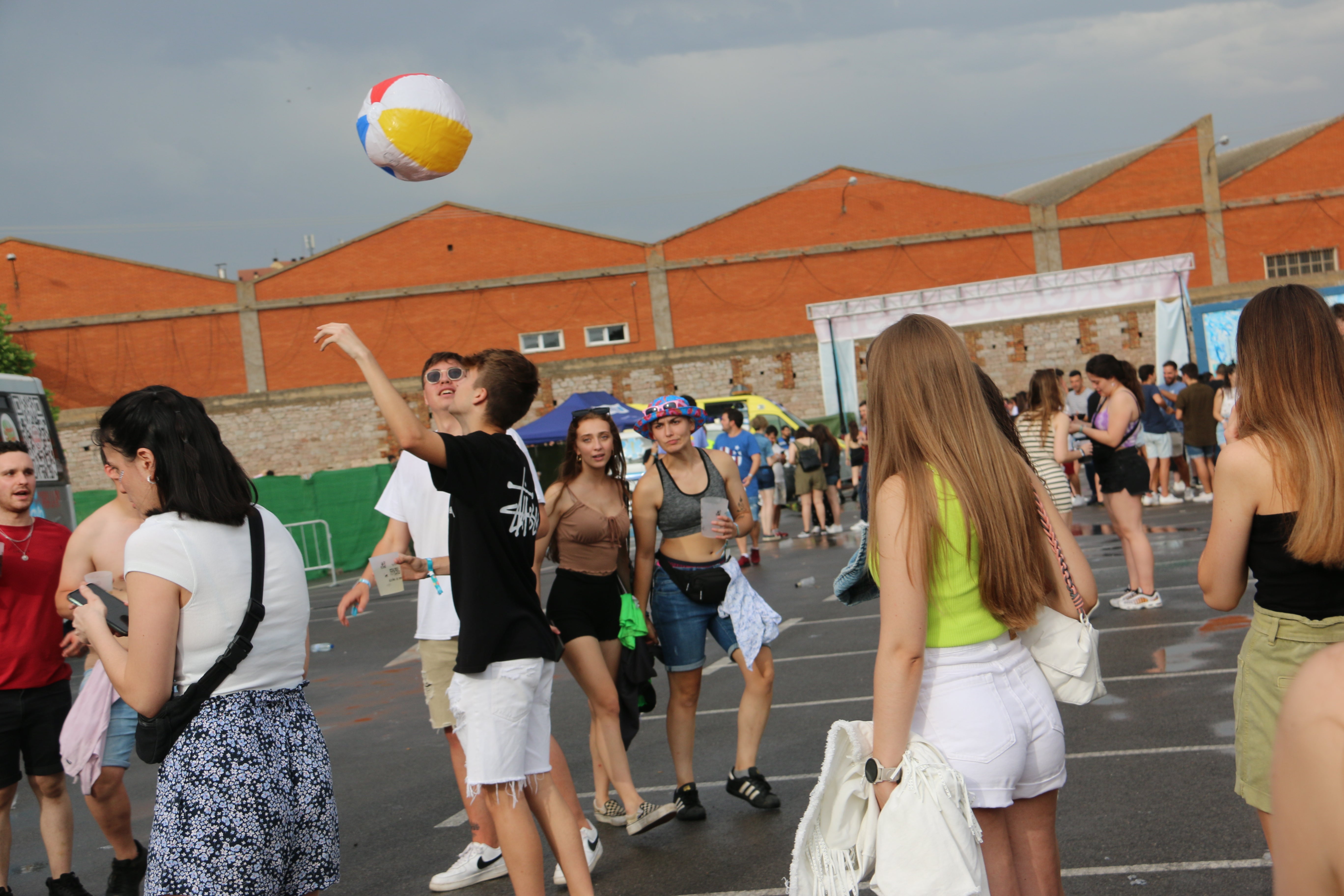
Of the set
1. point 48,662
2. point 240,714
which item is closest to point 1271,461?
point 240,714

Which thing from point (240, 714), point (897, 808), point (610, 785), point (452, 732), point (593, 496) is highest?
point (593, 496)

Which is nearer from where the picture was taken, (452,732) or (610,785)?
(452,732)

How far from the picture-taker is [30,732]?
475 cm

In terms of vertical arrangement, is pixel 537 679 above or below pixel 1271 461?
below

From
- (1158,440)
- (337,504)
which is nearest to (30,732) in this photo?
(1158,440)

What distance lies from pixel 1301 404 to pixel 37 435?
12572 millimetres

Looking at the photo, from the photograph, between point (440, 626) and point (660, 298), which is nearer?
point (440, 626)

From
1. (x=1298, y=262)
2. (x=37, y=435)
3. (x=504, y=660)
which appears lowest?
(x=504, y=660)

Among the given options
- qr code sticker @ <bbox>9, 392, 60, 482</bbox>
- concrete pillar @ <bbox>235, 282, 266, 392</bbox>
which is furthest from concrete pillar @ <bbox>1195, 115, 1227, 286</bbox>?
qr code sticker @ <bbox>9, 392, 60, 482</bbox>

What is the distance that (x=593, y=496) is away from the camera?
5.16 meters

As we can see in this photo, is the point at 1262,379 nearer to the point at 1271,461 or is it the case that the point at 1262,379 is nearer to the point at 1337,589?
the point at 1271,461

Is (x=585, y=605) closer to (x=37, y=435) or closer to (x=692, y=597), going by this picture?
(x=692, y=597)

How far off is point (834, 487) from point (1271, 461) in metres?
15.9

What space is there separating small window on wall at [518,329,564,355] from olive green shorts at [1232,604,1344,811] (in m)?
35.8
